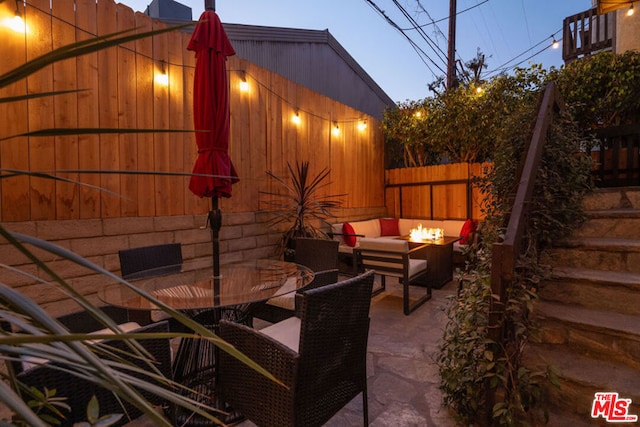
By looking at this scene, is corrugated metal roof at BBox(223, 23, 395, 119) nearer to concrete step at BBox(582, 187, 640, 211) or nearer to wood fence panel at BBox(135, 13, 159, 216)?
wood fence panel at BBox(135, 13, 159, 216)

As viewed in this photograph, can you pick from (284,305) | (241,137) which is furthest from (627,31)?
(284,305)

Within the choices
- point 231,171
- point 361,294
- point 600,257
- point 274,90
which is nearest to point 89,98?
point 231,171

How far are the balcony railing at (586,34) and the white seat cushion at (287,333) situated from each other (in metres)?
8.74

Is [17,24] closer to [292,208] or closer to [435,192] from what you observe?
[292,208]

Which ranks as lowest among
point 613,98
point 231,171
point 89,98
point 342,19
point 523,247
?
point 523,247

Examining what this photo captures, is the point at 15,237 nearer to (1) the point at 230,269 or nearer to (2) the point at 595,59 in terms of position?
(1) the point at 230,269

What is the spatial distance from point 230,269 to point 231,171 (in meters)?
0.79

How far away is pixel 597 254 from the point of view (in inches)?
82.8

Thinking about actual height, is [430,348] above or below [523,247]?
below

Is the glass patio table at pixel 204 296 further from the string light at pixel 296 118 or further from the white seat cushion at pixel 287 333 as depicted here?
the string light at pixel 296 118

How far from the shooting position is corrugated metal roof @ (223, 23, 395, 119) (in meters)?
6.11

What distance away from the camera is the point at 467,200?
5.98 metres

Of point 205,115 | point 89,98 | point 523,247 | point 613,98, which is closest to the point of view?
point 523,247

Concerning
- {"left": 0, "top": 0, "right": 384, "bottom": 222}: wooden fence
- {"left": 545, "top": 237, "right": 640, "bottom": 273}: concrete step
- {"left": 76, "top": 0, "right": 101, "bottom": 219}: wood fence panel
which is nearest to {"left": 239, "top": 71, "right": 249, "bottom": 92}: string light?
{"left": 0, "top": 0, "right": 384, "bottom": 222}: wooden fence
